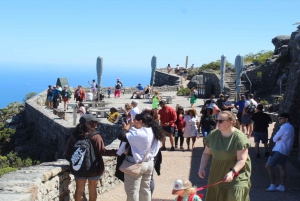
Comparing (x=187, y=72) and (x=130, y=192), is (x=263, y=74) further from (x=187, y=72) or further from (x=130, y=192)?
(x=130, y=192)

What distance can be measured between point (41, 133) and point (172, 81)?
21872 millimetres

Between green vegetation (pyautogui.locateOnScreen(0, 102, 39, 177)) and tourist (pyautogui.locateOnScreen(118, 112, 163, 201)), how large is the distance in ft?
25.1

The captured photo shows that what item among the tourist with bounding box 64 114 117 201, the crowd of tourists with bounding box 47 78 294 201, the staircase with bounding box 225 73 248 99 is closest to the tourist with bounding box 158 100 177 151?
the crowd of tourists with bounding box 47 78 294 201

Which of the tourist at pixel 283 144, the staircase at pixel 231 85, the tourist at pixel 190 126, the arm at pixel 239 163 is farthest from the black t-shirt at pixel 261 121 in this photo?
the staircase at pixel 231 85

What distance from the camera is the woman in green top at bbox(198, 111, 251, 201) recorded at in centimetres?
582

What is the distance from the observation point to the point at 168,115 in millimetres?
12961

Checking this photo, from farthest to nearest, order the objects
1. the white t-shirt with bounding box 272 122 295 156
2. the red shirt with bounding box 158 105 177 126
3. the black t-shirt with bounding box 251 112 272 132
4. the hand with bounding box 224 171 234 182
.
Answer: the red shirt with bounding box 158 105 177 126 → the black t-shirt with bounding box 251 112 272 132 → the white t-shirt with bounding box 272 122 295 156 → the hand with bounding box 224 171 234 182

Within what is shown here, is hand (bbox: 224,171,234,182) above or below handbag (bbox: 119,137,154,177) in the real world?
above

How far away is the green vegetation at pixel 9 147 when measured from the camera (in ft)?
57.1

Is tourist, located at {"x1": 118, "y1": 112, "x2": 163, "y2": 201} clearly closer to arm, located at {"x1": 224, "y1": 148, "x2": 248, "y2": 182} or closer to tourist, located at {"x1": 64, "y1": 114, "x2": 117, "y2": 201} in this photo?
tourist, located at {"x1": 64, "y1": 114, "x2": 117, "y2": 201}

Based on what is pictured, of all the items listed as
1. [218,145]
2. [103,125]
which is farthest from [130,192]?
[103,125]

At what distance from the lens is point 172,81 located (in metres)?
43.1

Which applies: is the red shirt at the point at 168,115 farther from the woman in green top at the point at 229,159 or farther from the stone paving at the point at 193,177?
the woman in green top at the point at 229,159

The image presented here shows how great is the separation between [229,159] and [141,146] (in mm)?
1317
